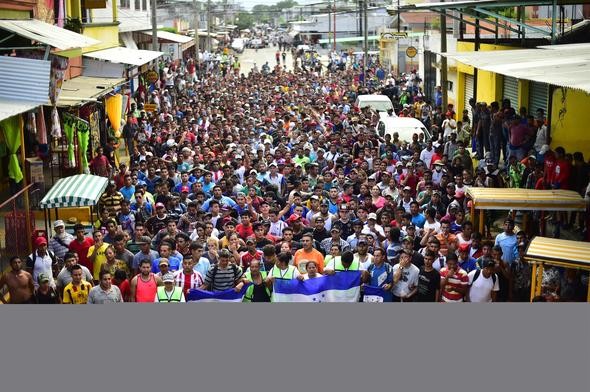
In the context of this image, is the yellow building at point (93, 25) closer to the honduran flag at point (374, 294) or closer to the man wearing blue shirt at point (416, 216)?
the man wearing blue shirt at point (416, 216)

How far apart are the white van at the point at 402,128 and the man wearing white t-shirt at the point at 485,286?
42.1 ft

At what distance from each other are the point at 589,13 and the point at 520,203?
54.3 feet

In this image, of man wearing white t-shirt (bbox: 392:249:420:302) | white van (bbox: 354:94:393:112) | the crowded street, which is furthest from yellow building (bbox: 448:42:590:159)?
white van (bbox: 354:94:393:112)

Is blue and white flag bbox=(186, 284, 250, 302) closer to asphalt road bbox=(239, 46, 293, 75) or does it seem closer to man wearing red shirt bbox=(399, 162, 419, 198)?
man wearing red shirt bbox=(399, 162, 419, 198)

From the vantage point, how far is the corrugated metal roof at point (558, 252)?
29.3ft

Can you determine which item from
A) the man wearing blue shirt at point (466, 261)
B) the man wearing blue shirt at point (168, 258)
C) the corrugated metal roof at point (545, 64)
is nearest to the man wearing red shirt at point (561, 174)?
the corrugated metal roof at point (545, 64)

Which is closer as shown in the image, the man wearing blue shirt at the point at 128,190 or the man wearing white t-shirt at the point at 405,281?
the man wearing white t-shirt at the point at 405,281

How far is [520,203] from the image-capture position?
12.2 m

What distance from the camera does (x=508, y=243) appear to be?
11266 millimetres

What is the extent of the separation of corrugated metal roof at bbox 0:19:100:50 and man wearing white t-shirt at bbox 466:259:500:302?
8.35 m

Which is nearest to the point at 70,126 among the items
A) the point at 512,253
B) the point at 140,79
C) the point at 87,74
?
the point at 87,74

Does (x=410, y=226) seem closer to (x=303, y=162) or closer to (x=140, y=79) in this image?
(x=303, y=162)

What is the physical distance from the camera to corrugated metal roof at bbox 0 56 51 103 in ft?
46.0

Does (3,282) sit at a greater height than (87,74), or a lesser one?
lesser
